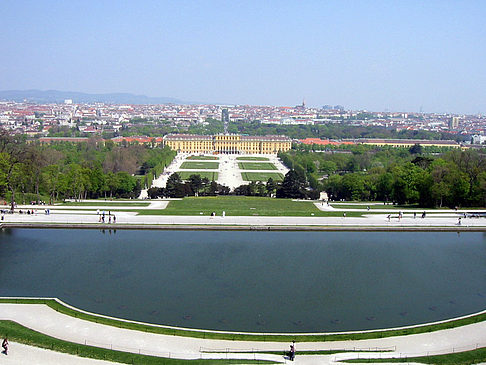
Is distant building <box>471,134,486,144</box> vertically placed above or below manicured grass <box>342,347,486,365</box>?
above

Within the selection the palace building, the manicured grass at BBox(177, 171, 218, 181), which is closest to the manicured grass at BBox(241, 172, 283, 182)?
the manicured grass at BBox(177, 171, 218, 181)

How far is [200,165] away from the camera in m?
75.3

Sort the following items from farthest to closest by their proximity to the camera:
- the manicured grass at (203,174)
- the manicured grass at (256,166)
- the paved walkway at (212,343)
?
1. the manicured grass at (256,166)
2. the manicured grass at (203,174)
3. the paved walkway at (212,343)

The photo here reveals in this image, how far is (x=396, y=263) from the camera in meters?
22.3

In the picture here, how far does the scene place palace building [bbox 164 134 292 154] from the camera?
9994 cm

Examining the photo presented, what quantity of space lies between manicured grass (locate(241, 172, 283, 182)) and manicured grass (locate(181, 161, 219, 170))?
8.14m

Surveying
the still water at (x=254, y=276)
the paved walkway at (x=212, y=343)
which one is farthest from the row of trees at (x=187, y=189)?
the paved walkway at (x=212, y=343)

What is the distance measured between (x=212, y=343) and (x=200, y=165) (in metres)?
61.4

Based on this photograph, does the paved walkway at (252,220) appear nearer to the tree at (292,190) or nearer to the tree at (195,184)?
the tree at (292,190)

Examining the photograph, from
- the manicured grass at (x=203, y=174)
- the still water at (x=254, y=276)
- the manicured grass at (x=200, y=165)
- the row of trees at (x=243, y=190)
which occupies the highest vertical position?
the still water at (x=254, y=276)

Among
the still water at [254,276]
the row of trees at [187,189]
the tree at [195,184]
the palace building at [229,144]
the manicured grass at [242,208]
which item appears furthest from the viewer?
the palace building at [229,144]

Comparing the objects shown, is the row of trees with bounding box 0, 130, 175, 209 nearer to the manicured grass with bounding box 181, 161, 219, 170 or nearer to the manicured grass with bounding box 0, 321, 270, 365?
the manicured grass with bounding box 0, 321, 270, 365

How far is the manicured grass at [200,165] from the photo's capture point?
71.1m

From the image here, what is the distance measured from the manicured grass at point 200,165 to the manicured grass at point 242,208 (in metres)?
31.8
